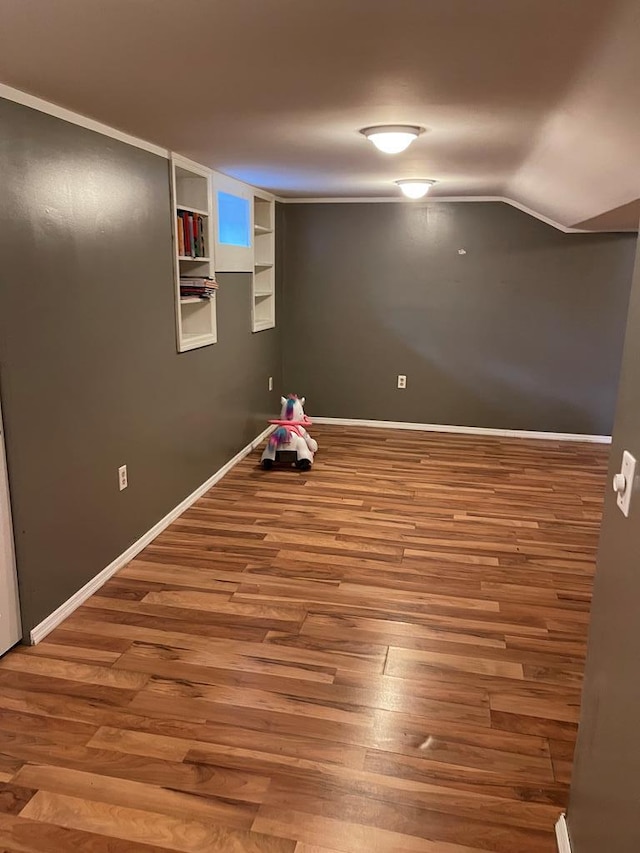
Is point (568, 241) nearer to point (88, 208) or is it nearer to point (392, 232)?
point (392, 232)

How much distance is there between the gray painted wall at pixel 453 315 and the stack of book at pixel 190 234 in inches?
78.2

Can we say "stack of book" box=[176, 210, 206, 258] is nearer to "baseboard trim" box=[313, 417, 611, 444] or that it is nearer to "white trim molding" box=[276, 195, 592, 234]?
"white trim molding" box=[276, 195, 592, 234]

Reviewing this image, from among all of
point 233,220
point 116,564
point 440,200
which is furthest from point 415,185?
point 116,564


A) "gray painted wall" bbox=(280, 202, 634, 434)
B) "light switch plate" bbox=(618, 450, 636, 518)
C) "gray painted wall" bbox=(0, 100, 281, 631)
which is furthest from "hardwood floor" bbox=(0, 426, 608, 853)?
"gray painted wall" bbox=(280, 202, 634, 434)

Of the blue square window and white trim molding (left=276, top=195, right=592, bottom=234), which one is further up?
white trim molding (left=276, top=195, right=592, bottom=234)

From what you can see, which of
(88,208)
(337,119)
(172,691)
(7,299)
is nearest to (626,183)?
(337,119)

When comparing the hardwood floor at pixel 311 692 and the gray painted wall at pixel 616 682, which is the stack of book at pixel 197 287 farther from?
the gray painted wall at pixel 616 682

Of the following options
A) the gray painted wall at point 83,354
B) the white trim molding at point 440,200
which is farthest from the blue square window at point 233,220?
the gray painted wall at point 83,354

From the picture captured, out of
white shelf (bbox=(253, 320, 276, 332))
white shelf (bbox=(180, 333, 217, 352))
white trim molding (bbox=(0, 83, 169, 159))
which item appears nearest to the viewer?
white trim molding (bbox=(0, 83, 169, 159))

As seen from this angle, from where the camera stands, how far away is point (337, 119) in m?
2.57

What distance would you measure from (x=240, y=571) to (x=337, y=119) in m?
2.10

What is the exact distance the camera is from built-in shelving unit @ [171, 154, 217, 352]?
3.69 metres

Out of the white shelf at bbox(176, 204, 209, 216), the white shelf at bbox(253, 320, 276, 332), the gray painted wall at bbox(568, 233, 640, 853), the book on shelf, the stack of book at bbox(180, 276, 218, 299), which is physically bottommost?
the gray painted wall at bbox(568, 233, 640, 853)

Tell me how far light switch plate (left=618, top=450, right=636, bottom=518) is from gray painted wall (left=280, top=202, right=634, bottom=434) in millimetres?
4451
